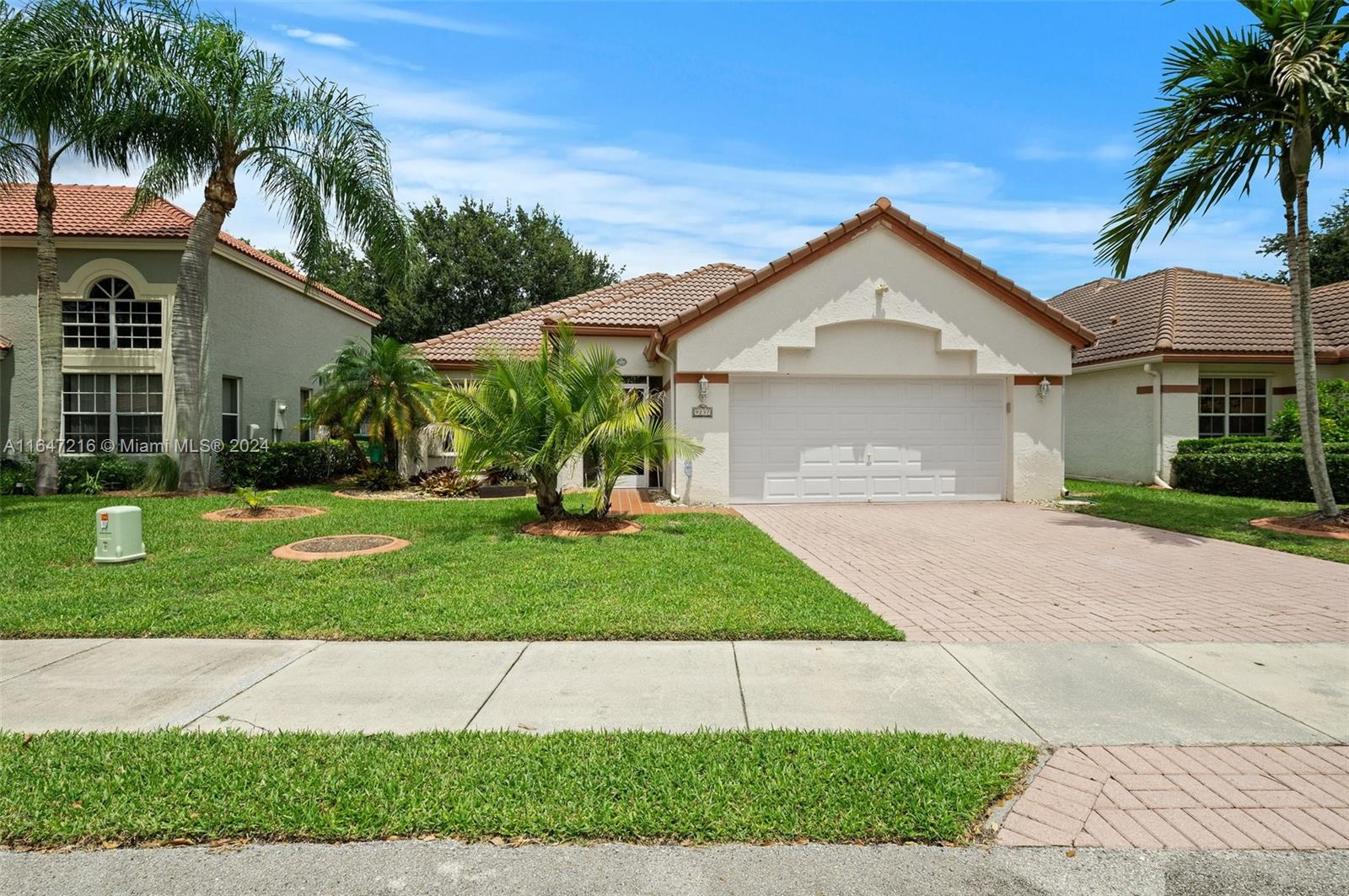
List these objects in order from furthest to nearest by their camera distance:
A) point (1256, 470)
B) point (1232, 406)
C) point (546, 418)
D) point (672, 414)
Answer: point (1232, 406), point (1256, 470), point (672, 414), point (546, 418)

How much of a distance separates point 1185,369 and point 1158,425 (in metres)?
1.50

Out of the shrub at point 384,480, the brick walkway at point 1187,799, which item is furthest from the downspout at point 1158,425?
the shrub at point 384,480

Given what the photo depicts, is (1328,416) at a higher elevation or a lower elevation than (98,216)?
lower

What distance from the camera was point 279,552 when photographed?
882 centimetres

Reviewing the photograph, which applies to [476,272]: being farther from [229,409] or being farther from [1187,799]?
[1187,799]

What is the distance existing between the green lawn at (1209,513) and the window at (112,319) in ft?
68.0

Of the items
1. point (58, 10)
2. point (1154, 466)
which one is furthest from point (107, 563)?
point (1154, 466)

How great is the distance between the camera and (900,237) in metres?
13.9

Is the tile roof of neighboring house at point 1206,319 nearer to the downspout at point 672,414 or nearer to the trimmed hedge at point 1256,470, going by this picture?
the trimmed hedge at point 1256,470

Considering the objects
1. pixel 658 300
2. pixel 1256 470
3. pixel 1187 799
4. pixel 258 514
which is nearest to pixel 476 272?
pixel 658 300

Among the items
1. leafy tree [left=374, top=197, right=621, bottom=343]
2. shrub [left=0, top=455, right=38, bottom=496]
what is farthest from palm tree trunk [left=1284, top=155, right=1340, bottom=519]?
leafy tree [left=374, top=197, right=621, bottom=343]

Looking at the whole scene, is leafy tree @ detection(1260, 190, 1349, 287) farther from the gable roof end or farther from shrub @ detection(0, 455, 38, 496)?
shrub @ detection(0, 455, 38, 496)

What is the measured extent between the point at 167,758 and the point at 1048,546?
9904 millimetres

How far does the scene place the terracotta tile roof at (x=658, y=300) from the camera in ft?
53.8
